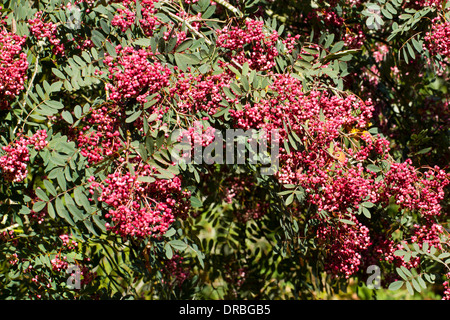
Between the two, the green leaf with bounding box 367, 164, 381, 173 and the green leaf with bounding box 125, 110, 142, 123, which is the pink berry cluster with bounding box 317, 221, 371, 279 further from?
the green leaf with bounding box 125, 110, 142, 123

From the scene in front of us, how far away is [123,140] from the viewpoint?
2242mm

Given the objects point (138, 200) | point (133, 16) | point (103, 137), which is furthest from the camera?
point (133, 16)

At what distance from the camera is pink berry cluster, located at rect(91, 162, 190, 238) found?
73.8 inches

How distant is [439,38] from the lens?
98.5 inches

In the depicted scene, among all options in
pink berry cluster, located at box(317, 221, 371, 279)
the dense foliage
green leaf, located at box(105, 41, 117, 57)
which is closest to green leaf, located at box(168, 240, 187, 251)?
the dense foliage

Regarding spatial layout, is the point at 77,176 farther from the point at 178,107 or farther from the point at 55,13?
the point at 55,13

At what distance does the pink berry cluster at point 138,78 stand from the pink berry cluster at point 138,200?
29cm

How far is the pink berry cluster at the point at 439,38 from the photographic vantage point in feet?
8.14

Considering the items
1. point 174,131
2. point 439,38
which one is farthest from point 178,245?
point 439,38

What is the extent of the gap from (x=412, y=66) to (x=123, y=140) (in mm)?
2037

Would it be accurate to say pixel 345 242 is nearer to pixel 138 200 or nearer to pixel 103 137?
pixel 138 200

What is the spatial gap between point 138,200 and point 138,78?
0.48m

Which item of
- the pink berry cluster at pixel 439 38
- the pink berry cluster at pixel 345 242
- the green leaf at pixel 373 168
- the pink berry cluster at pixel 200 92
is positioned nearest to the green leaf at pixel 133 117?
the pink berry cluster at pixel 200 92

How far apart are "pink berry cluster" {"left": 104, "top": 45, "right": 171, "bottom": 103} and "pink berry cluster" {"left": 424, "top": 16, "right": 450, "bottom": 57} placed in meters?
1.35
